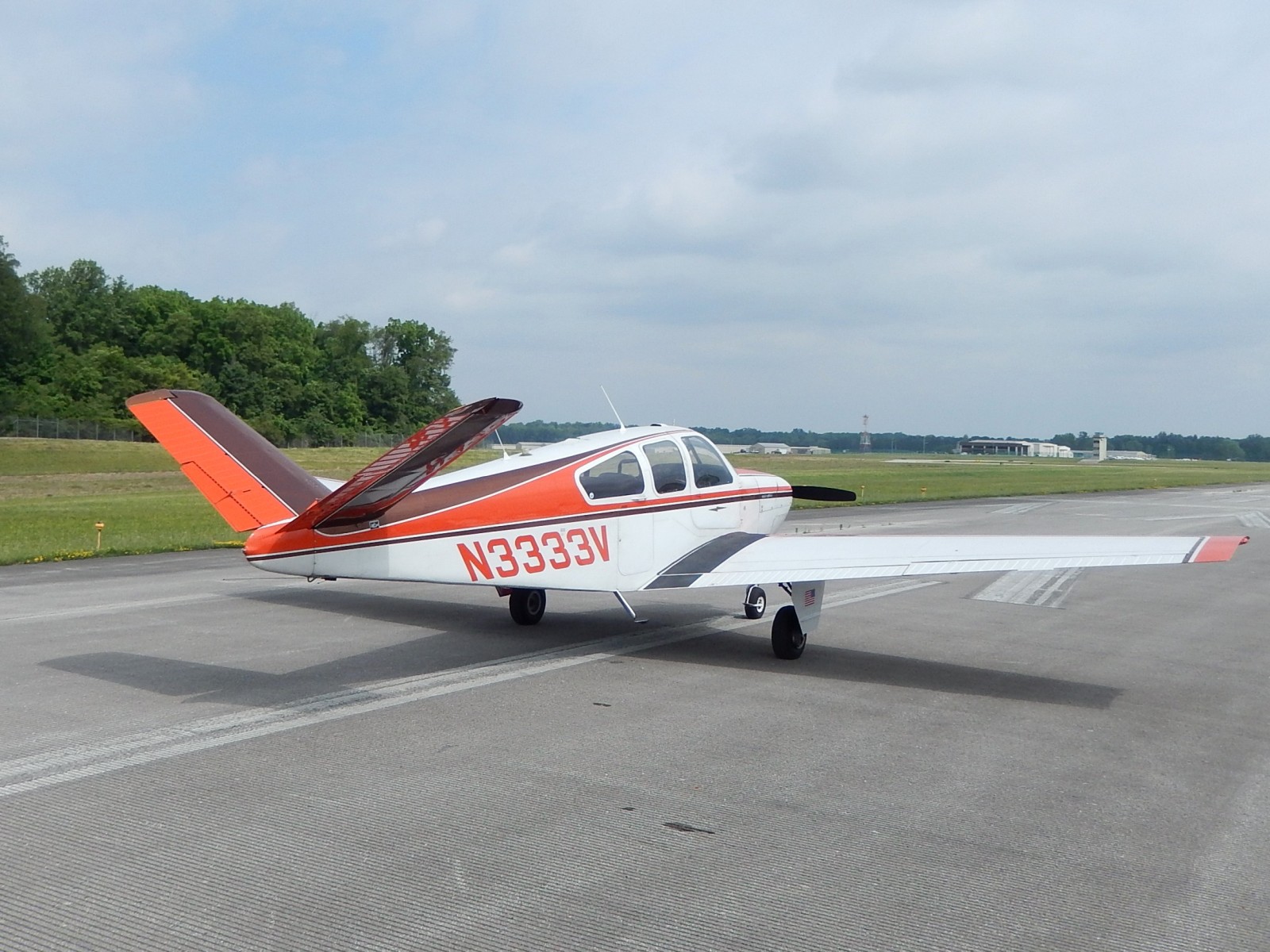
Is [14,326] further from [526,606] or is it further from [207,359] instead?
[526,606]

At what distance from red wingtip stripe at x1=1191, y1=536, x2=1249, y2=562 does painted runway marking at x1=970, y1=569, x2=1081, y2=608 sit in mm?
5312

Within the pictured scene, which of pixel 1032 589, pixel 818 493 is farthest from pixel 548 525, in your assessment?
pixel 1032 589

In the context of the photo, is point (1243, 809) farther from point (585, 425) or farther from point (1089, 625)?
point (585, 425)

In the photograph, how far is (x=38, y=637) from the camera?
404 inches

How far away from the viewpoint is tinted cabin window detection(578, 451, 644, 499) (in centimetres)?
1045

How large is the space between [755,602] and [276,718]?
6291 millimetres

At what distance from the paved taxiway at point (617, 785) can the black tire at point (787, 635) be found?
18 cm

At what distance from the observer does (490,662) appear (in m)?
9.69

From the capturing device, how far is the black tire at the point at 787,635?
10094mm

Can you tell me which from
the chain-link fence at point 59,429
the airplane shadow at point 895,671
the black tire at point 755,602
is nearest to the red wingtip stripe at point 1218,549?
the airplane shadow at point 895,671

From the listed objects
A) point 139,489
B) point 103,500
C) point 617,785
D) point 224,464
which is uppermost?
point 224,464

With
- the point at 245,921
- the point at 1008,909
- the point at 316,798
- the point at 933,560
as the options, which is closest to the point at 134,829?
the point at 316,798

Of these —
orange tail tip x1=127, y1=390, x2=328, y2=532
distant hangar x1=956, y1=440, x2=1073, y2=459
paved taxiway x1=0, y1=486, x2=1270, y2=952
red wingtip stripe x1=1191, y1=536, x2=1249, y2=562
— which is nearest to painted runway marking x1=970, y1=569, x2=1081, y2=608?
paved taxiway x1=0, y1=486, x2=1270, y2=952

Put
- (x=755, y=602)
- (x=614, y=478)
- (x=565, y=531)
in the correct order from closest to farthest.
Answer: (x=565, y=531)
(x=614, y=478)
(x=755, y=602)
